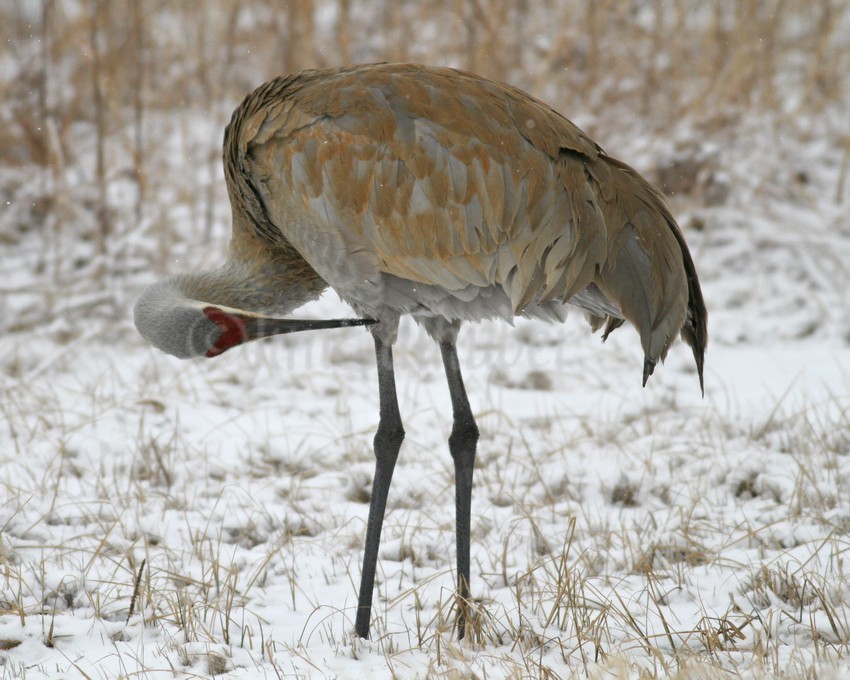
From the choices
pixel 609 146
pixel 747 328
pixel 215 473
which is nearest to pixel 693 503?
pixel 215 473

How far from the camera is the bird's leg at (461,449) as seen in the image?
3014mm

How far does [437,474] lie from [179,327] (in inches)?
60.1

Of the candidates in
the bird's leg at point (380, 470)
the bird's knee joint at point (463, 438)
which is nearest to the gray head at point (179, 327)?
the bird's leg at point (380, 470)

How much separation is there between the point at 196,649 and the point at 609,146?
603cm

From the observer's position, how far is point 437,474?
13.6 feet

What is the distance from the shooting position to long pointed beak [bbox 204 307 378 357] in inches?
119

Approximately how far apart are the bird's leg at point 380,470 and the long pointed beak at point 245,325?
15 centimetres

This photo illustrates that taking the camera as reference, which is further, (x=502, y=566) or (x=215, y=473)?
(x=215, y=473)

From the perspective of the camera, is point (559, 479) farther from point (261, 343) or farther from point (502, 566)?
point (261, 343)

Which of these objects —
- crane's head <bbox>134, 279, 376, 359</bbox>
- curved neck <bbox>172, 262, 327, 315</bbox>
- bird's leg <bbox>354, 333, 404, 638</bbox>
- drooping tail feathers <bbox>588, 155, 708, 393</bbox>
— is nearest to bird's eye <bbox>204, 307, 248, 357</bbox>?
crane's head <bbox>134, 279, 376, 359</bbox>

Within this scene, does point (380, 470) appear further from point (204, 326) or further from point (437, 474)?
point (437, 474)

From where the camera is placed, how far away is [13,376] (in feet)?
18.0

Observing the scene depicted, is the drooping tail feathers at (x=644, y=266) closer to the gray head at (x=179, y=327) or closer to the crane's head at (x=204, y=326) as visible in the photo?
the crane's head at (x=204, y=326)

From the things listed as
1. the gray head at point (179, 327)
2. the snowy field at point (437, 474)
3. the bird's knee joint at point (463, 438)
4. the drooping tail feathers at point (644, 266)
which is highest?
the drooping tail feathers at point (644, 266)
